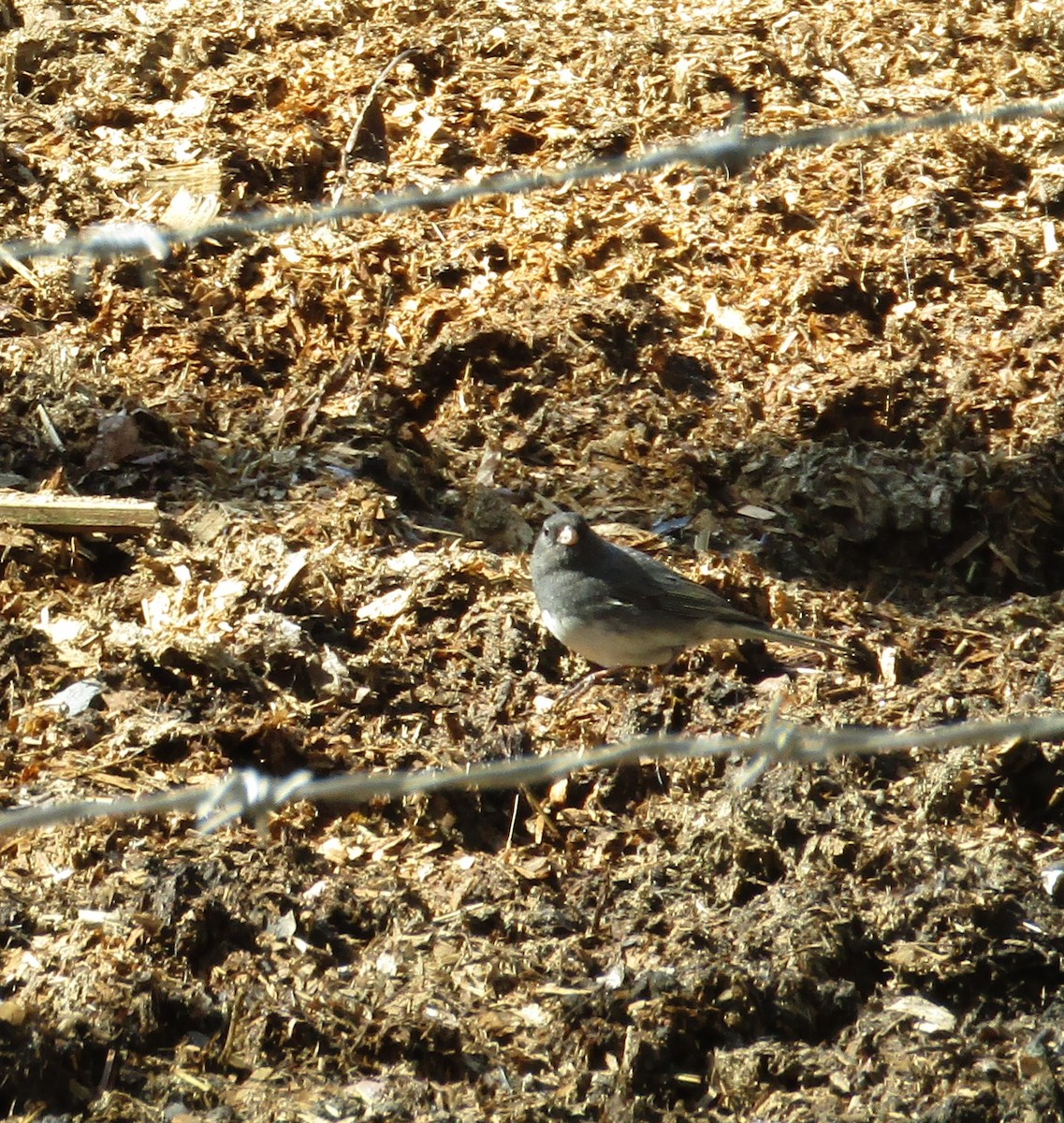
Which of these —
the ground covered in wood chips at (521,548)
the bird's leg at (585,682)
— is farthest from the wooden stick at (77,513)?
the bird's leg at (585,682)

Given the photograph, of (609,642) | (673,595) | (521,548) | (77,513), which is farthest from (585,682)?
(77,513)

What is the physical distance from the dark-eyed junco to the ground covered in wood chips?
0.46 feet

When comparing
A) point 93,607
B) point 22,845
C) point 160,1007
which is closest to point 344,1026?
point 160,1007

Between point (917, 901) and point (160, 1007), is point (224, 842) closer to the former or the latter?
point (160, 1007)

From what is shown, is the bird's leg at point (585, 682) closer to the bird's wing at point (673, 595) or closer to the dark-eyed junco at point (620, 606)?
the dark-eyed junco at point (620, 606)

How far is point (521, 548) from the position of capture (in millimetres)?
4648

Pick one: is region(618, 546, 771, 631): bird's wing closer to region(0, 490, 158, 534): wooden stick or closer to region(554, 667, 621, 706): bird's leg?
region(554, 667, 621, 706): bird's leg

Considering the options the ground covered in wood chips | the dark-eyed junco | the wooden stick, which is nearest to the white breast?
the dark-eyed junco

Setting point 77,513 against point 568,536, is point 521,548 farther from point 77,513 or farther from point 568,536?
point 77,513

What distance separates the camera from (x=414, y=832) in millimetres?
3658

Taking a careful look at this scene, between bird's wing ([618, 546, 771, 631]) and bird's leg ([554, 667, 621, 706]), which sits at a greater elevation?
bird's wing ([618, 546, 771, 631])

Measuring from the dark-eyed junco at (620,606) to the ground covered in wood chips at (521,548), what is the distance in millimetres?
139

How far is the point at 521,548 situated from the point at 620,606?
25.8 inches

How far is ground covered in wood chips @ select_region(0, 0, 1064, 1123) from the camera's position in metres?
3.09
